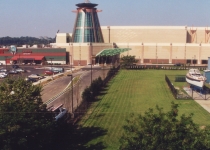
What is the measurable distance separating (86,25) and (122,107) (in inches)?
2758

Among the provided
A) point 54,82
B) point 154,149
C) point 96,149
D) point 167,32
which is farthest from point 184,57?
point 154,149

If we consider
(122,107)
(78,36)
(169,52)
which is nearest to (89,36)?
(78,36)

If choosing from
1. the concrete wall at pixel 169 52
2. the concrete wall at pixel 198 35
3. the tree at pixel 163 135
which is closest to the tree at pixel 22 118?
the tree at pixel 163 135

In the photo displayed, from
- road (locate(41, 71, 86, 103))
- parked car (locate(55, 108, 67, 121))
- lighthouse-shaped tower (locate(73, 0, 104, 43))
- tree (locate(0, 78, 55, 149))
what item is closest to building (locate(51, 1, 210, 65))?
lighthouse-shaped tower (locate(73, 0, 104, 43))

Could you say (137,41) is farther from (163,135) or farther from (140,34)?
(163,135)

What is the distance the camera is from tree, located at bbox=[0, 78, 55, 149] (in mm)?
17750

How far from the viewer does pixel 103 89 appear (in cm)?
4900

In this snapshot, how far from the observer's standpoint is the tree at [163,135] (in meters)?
14.8

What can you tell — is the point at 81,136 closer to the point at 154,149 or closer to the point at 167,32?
the point at 154,149

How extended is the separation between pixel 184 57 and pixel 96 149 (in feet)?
285

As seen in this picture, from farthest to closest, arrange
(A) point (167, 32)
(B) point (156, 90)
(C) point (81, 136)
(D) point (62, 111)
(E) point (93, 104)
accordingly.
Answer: (A) point (167, 32) → (B) point (156, 90) → (E) point (93, 104) → (D) point (62, 111) → (C) point (81, 136)

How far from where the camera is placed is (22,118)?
18.3 meters

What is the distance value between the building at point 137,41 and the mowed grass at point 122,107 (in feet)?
144

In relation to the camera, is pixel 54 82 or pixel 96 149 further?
pixel 54 82
